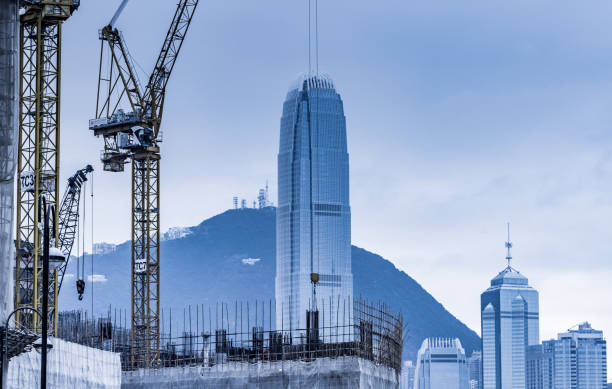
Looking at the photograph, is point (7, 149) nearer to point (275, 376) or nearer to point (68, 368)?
point (68, 368)

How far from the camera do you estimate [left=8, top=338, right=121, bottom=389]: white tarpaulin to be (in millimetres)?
65000

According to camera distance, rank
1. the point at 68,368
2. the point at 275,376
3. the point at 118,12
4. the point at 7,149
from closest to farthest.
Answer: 1. the point at 7,149
2. the point at 68,368
3. the point at 275,376
4. the point at 118,12

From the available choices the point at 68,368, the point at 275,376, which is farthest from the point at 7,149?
the point at 275,376

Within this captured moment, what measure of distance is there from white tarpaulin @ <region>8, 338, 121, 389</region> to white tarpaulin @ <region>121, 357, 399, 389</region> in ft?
20.9

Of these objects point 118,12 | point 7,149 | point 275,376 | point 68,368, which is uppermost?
point 118,12

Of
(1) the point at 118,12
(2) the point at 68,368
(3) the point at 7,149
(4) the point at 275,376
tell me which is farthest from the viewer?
(1) the point at 118,12

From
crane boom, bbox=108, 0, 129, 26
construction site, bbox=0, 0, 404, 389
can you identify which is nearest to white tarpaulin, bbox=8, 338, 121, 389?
construction site, bbox=0, 0, 404, 389

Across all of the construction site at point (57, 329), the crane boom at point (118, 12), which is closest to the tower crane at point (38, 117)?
the construction site at point (57, 329)

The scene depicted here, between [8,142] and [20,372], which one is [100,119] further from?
[8,142]

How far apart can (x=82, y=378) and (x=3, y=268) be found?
930 inches

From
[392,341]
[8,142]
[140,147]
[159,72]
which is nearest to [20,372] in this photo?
[8,142]

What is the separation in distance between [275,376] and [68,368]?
15.8 m

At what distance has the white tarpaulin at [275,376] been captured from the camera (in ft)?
260

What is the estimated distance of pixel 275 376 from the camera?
82.6m
